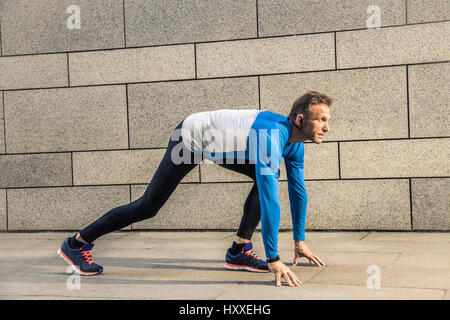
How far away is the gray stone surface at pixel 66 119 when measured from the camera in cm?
702

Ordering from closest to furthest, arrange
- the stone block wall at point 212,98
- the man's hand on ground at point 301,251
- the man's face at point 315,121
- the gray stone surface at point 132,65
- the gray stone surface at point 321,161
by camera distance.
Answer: the man's face at point 315,121, the man's hand on ground at point 301,251, the stone block wall at point 212,98, the gray stone surface at point 321,161, the gray stone surface at point 132,65

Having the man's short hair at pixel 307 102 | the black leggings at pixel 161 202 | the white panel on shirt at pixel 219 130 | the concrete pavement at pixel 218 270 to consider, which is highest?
the man's short hair at pixel 307 102

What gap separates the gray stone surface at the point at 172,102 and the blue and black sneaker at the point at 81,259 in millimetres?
2523

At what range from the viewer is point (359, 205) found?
636 cm

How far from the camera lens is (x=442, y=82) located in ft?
20.1

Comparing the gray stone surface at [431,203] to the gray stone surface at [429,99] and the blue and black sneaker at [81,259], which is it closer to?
the gray stone surface at [429,99]

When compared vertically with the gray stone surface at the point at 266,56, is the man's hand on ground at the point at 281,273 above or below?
below

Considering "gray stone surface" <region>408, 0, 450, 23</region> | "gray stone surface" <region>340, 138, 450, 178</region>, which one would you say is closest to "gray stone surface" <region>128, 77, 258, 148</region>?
"gray stone surface" <region>340, 138, 450, 178</region>

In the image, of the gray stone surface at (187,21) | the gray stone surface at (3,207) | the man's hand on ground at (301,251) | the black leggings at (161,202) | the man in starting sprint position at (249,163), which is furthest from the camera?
the gray stone surface at (3,207)

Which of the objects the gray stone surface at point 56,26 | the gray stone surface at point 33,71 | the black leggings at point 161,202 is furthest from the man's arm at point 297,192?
the gray stone surface at point 33,71

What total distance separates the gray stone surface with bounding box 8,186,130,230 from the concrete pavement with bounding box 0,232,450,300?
597 millimetres

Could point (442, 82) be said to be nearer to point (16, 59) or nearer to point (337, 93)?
point (337, 93)

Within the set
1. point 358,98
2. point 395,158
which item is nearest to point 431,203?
point 395,158

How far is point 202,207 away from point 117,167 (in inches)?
46.3
